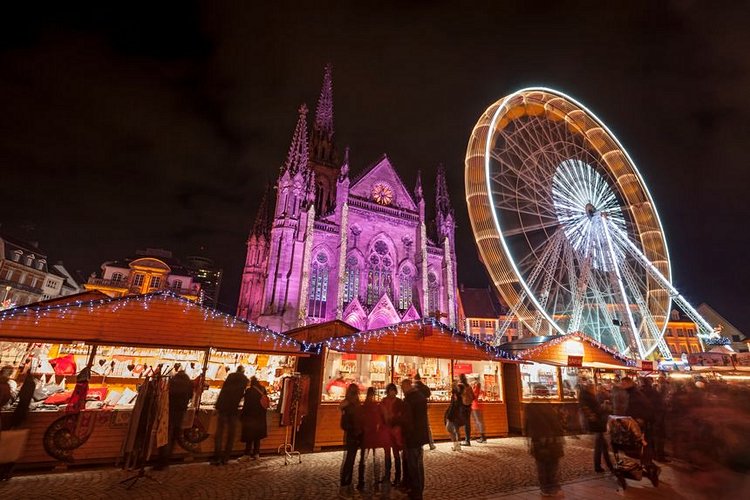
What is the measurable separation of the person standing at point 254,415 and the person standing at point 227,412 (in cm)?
19

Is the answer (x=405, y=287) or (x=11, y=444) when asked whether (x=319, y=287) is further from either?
(x=11, y=444)

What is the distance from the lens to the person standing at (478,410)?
38.2ft

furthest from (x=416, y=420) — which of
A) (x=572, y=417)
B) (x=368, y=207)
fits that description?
(x=368, y=207)

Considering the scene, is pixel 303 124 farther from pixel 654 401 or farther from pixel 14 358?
pixel 654 401

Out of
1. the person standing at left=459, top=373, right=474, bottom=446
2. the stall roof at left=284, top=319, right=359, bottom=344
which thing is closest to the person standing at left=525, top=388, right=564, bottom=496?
the person standing at left=459, top=373, right=474, bottom=446

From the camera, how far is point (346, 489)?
659 centimetres

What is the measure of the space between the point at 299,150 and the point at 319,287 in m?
14.8

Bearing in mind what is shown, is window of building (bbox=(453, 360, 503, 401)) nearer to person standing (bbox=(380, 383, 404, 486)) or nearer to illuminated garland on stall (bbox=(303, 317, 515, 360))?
illuminated garland on stall (bbox=(303, 317, 515, 360))

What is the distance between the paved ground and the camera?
6195 mm

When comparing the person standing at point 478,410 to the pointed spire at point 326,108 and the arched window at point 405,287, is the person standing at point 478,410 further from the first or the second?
the pointed spire at point 326,108

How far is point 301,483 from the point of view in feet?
22.5

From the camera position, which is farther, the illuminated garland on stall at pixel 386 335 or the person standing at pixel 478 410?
the person standing at pixel 478 410

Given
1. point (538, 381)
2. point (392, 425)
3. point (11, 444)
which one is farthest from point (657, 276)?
point (11, 444)

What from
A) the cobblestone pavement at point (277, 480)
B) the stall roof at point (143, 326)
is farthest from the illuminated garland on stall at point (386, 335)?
the cobblestone pavement at point (277, 480)
